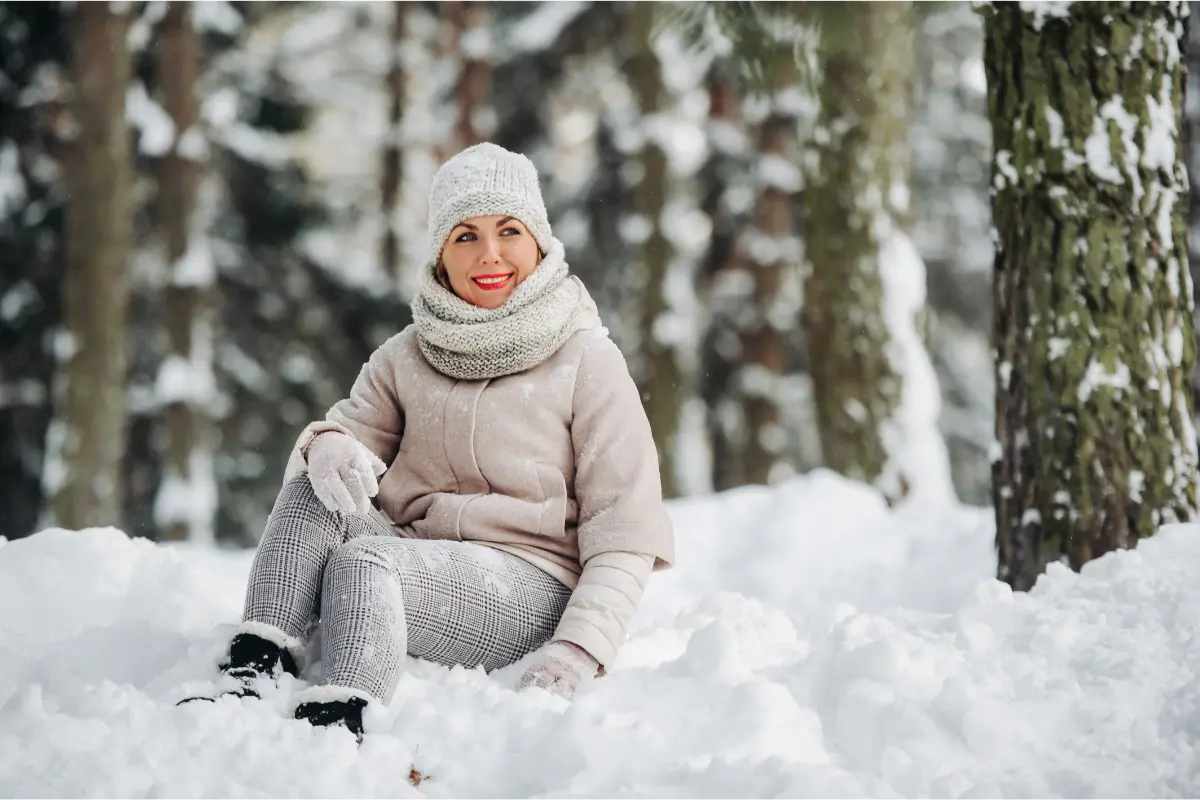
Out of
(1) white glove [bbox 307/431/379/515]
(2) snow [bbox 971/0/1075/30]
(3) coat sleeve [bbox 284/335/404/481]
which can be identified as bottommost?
(1) white glove [bbox 307/431/379/515]

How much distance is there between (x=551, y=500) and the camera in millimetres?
3361

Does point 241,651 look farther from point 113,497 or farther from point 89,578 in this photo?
point 113,497

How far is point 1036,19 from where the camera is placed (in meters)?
4.21

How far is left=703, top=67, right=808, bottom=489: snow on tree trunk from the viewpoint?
10.9 m

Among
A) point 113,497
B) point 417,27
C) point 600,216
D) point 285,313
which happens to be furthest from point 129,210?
point 417,27

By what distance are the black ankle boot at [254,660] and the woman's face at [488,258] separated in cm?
102

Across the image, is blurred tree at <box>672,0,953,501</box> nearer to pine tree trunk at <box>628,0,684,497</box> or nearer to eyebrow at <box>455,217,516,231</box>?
pine tree trunk at <box>628,0,684,497</box>

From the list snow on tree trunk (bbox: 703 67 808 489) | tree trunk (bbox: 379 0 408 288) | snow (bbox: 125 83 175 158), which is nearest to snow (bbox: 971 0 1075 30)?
snow on tree trunk (bbox: 703 67 808 489)

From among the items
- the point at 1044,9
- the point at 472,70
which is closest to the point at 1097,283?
the point at 1044,9

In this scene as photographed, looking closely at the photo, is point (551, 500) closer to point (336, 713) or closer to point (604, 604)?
point (604, 604)

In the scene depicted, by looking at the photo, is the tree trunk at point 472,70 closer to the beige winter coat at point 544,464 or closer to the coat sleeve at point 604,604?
the beige winter coat at point 544,464

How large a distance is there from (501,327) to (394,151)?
9.87 metres

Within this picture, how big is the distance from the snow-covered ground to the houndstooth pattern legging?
0.10 meters

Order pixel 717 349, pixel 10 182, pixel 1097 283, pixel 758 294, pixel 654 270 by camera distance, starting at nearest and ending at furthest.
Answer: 1. pixel 1097 283
2. pixel 654 270
3. pixel 10 182
4. pixel 758 294
5. pixel 717 349
